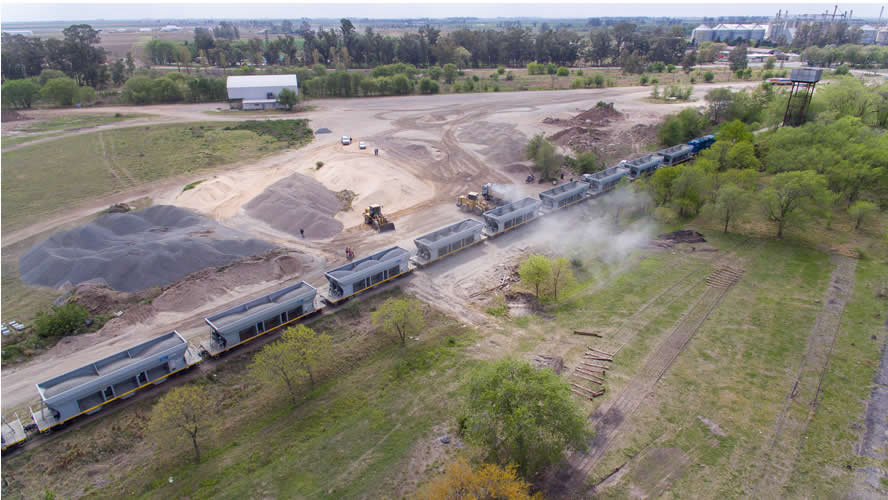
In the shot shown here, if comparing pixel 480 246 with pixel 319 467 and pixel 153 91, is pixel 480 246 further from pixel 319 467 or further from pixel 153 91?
pixel 153 91

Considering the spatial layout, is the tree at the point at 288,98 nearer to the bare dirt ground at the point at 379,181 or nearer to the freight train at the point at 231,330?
the bare dirt ground at the point at 379,181

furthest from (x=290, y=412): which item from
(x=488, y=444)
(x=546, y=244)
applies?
(x=546, y=244)

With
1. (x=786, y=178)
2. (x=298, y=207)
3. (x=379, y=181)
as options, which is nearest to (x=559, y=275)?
(x=786, y=178)

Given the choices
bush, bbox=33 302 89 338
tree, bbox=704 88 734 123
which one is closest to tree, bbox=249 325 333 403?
bush, bbox=33 302 89 338

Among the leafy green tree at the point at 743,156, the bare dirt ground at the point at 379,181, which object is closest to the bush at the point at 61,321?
the bare dirt ground at the point at 379,181

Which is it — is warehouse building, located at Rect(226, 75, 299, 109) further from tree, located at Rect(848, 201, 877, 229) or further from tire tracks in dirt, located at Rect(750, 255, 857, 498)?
tire tracks in dirt, located at Rect(750, 255, 857, 498)

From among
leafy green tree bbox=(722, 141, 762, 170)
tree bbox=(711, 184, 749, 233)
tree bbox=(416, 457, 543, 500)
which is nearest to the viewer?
tree bbox=(416, 457, 543, 500)
